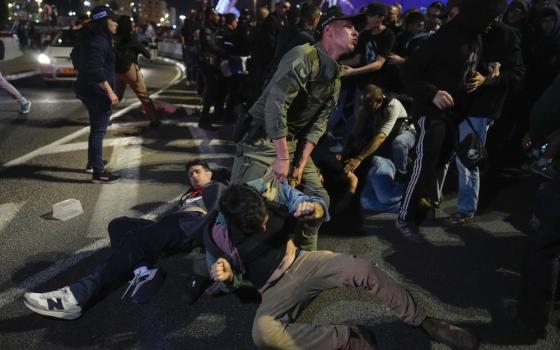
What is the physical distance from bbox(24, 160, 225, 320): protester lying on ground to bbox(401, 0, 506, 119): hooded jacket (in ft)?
6.40

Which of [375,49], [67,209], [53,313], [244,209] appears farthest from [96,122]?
[375,49]

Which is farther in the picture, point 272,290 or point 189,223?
point 189,223

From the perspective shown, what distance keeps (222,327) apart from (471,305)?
1.82 meters

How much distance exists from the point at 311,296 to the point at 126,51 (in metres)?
5.96

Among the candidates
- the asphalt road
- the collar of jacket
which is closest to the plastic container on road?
the asphalt road

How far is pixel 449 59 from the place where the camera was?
12.5 ft

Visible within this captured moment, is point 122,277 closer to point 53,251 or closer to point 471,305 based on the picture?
point 53,251

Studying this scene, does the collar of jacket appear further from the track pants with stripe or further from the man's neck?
the track pants with stripe

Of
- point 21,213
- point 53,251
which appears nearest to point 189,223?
point 53,251

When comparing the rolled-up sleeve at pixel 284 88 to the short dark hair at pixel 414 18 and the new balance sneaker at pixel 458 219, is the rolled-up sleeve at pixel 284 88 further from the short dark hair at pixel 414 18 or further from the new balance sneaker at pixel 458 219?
the short dark hair at pixel 414 18

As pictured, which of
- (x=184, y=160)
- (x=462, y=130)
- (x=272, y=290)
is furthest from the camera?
(x=184, y=160)

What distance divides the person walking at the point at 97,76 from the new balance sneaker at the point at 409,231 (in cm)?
345

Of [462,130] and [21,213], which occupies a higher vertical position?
[462,130]

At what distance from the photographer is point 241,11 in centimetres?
1243
